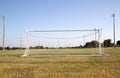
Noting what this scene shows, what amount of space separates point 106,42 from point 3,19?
169ft

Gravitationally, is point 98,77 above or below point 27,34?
below

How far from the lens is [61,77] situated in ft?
28.5

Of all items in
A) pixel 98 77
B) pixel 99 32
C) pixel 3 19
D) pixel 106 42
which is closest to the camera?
pixel 98 77

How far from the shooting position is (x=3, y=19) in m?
62.8

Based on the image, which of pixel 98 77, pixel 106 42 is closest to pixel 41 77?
pixel 98 77

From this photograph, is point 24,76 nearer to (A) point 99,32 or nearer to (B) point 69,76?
(B) point 69,76

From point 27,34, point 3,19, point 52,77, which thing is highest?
point 3,19

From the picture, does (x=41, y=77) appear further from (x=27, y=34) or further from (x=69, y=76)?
(x=27, y=34)

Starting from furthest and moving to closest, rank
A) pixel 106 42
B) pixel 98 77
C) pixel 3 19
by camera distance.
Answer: pixel 106 42 < pixel 3 19 < pixel 98 77

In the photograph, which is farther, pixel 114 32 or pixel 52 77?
pixel 114 32

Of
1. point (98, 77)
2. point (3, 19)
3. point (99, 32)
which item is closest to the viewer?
point (98, 77)

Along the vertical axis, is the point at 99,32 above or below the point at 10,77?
above

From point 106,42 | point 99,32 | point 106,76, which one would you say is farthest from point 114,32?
point 106,76

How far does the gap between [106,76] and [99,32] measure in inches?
595
